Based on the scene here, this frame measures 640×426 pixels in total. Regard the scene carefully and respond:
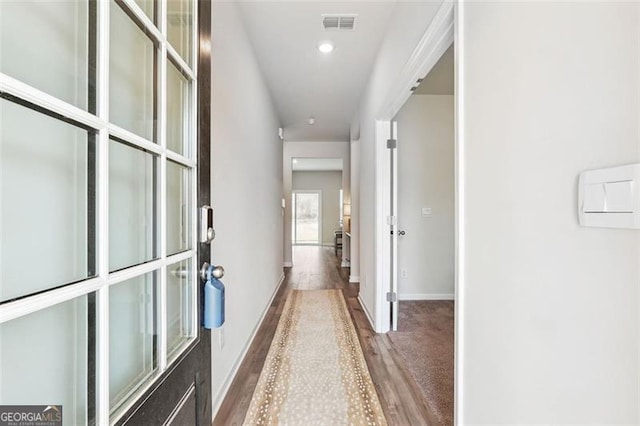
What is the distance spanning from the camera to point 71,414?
1.90 ft

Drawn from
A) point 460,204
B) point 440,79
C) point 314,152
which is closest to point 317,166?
point 314,152

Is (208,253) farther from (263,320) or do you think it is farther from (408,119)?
(408,119)

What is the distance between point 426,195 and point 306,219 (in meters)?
7.96

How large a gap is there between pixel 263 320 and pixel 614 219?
3060 millimetres

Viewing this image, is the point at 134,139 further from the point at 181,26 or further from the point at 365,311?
the point at 365,311

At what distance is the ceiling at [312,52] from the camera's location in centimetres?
229

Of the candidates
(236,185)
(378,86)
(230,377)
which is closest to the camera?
(230,377)

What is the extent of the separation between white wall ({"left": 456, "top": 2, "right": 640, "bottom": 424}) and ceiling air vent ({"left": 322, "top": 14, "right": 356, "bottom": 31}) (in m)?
1.44

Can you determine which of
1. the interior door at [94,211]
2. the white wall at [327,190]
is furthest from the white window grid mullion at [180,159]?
the white wall at [327,190]

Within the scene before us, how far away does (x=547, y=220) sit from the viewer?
784 mm

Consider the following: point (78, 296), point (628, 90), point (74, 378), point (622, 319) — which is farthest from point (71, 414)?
point (628, 90)

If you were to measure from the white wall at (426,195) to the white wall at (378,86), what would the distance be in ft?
1.97

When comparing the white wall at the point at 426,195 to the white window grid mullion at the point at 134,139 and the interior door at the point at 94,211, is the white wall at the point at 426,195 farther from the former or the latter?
the white window grid mullion at the point at 134,139

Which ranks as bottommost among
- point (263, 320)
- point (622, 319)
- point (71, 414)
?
point (263, 320)
